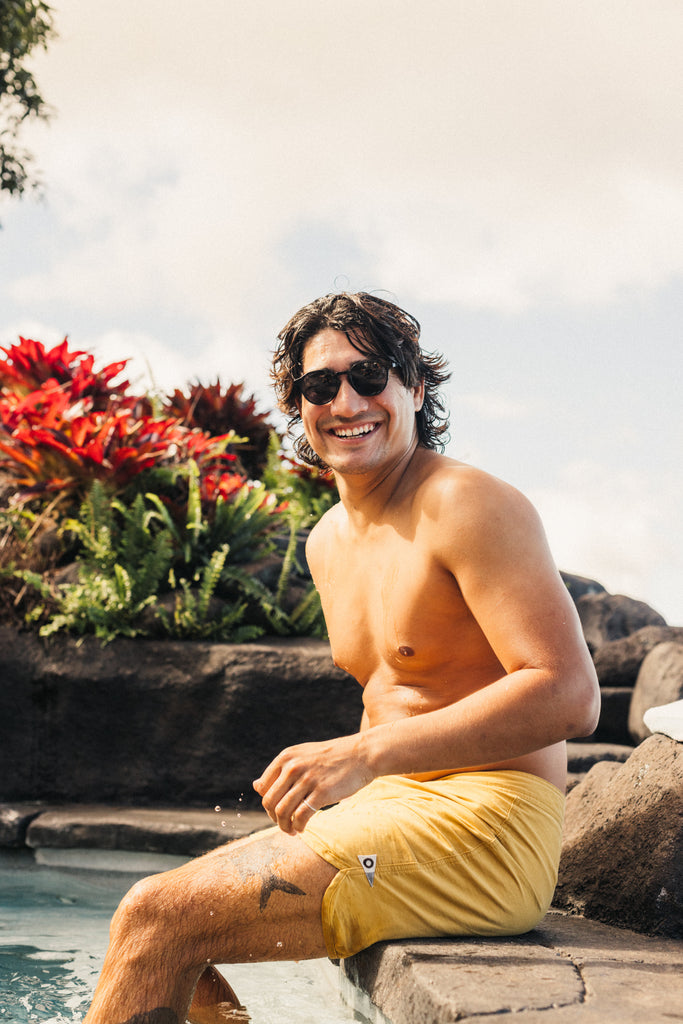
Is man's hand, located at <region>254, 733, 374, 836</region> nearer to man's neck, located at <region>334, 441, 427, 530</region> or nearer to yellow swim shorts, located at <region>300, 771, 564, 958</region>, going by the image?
yellow swim shorts, located at <region>300, 771, 564, 958</region>

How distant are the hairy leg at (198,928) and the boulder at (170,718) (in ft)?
12.4

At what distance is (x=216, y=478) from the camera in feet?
24.5

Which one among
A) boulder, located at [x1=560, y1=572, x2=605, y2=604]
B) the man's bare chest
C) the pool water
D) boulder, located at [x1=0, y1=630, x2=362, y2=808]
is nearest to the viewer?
the man's bare chest

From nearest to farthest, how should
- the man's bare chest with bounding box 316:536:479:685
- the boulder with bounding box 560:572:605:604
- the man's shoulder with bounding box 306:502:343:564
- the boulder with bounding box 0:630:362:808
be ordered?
the man's bare chest with bounding box 316:536:479:685, the man's shoulder with bounding box 306:502:343:564, the boulder with bounding box 0:630:362:808, the boulder with bounding box 560:572:605:604

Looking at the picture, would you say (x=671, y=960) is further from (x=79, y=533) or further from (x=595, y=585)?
(x=595, y=585)

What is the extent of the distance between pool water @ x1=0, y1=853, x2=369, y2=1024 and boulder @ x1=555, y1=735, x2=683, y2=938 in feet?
2.90

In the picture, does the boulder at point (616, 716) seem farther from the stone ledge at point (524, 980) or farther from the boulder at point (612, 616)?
the stone ledge at point (524, 980)

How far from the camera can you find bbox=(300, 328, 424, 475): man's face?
2.85 meters

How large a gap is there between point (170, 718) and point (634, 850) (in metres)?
3.75

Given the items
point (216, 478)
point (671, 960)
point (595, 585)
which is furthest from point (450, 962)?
point (595, 585)

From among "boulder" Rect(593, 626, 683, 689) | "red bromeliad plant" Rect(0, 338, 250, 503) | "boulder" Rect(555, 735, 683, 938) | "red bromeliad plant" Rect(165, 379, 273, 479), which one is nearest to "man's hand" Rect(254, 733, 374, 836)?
"boulder" Rect(555, 735, 683, 938)

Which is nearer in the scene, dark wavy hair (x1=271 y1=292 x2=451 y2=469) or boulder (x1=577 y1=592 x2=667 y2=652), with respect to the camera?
dark wavy hair (x1=271 y1=292 x2=451 y2=469)

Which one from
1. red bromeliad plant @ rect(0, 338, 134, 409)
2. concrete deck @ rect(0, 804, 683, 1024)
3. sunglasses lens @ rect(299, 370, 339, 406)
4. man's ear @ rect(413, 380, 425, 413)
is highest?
red bromeliad plant @ rect(0, 338, 134, 409)

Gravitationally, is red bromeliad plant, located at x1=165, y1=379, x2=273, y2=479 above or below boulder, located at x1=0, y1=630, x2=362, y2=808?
above
